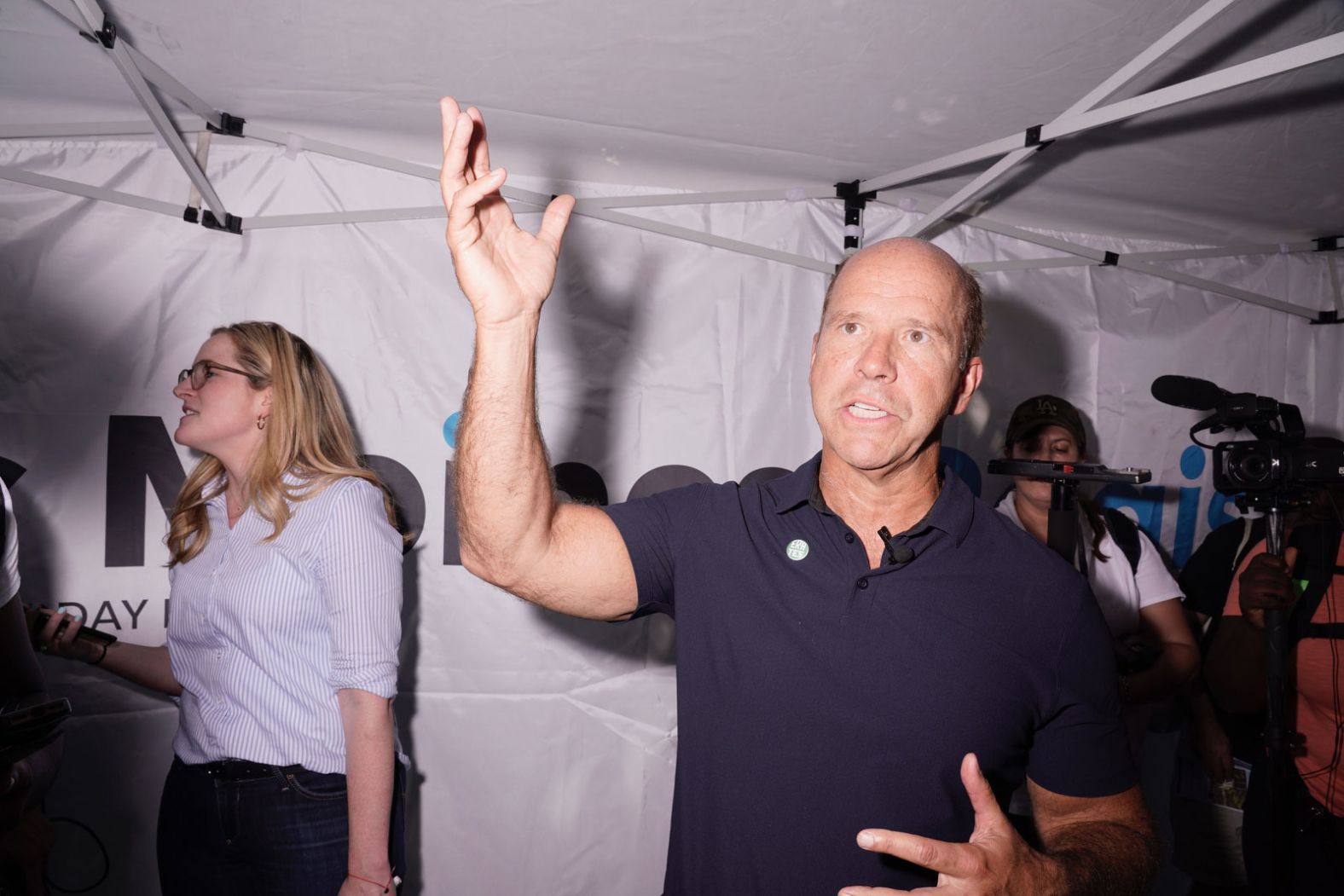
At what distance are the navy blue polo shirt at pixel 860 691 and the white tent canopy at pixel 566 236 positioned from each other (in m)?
1.30

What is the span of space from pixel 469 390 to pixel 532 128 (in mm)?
1572

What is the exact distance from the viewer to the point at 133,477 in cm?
252

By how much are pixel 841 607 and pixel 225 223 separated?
2.40 metres

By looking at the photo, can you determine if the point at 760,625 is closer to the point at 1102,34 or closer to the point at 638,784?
the point at 1102,34

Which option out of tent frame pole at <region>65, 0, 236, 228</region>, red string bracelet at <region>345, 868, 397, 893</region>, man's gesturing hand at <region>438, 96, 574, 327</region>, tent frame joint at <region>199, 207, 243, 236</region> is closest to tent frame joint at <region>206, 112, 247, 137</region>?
tent frame pole at <region>65, 0, 236, 228</region>

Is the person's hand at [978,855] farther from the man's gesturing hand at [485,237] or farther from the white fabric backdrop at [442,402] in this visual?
the white fabric backdrop at [442,402]

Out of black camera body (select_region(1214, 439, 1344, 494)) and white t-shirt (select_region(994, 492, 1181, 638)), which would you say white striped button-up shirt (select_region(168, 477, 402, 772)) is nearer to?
white t-shirt (select_region(994, 492, 1181, 638))

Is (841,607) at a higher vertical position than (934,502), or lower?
lower

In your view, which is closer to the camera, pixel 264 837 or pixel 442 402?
pixel 264 837

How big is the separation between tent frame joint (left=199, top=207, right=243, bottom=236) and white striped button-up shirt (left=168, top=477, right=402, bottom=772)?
1269mm

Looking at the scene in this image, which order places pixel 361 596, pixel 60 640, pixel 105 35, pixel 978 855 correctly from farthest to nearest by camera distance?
pixel 60 640
pixel 105 35
pixel 361 596
pixel 978 855

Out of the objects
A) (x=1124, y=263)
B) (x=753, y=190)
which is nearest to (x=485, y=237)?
(x=753, y=190)

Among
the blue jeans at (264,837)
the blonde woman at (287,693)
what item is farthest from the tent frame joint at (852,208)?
the blue jeans at (264,837)

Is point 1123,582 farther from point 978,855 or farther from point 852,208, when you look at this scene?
point 978,855
